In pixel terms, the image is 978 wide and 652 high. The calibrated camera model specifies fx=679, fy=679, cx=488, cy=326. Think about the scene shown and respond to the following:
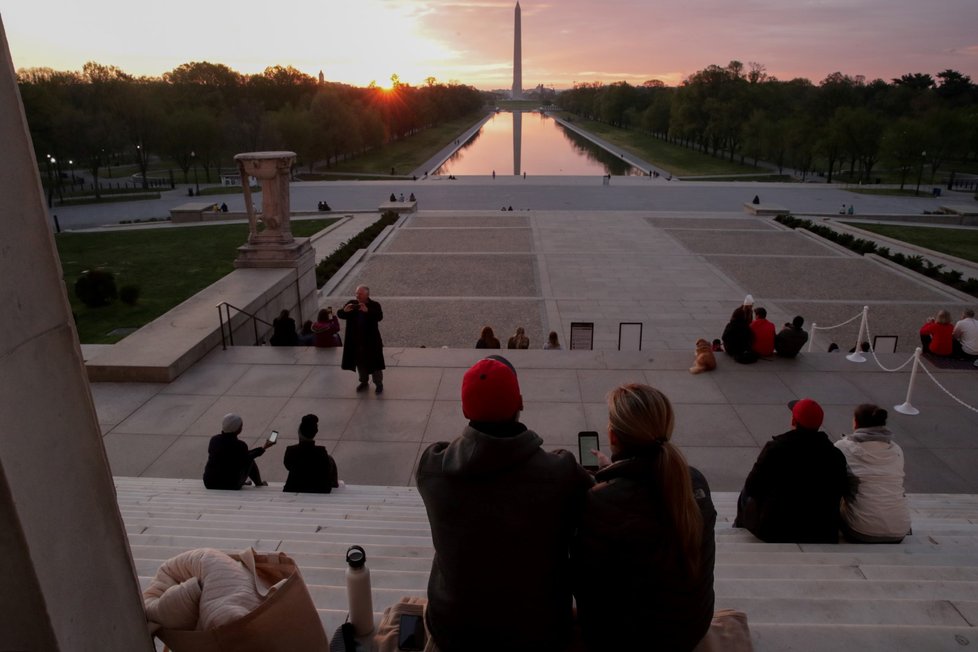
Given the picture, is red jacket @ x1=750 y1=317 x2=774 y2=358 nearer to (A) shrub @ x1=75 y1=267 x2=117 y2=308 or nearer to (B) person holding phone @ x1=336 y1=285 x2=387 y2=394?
(B) person holding phone @ x1=336 y1=285 x2=387 y2=394

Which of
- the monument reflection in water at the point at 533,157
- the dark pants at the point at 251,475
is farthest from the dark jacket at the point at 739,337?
the monument reflection in water at the point at 533,157

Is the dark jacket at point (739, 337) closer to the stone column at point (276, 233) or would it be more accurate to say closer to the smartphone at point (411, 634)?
the smartphone at point (411, 634)

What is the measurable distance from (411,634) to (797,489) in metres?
2.98

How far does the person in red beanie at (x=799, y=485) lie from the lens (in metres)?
4.50

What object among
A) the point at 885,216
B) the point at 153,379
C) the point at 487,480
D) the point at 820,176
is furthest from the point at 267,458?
the point at 820,176

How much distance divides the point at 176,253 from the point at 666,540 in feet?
80.5

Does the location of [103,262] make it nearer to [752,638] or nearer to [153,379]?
[153,379]

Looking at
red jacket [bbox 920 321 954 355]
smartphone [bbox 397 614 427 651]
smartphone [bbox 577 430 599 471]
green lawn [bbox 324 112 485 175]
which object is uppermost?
smartphone [bbox 577 430 599 471]

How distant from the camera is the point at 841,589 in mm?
3734

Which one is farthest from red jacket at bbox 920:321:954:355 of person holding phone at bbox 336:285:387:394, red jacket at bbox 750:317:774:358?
person holding phone at bbox 336:285:387:394

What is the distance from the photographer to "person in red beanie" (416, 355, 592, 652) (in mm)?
2486

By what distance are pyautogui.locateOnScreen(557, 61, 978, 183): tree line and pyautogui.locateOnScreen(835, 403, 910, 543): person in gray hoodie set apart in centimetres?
5210

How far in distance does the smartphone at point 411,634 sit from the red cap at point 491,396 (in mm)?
1098

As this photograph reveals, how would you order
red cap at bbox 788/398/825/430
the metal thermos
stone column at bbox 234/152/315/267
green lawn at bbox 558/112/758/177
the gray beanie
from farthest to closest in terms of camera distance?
green lawn at bbox 558/112/758/177
stone column at bbox 234/152/315/267
the gray beanie
red cap at bbox 788/398/825/430
the metal thermos
